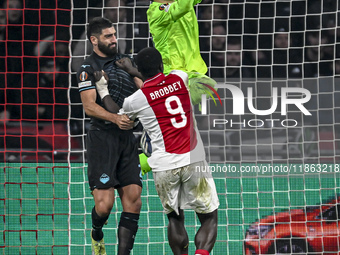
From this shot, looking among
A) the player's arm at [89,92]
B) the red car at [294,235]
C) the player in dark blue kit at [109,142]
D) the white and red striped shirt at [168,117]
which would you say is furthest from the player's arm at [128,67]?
the red car at [294,235]

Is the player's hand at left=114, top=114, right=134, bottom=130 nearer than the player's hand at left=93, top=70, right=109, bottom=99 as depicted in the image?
Yes

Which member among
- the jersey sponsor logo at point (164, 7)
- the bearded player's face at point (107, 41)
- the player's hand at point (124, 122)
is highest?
the jersey sponsor logo at point (164, 7)

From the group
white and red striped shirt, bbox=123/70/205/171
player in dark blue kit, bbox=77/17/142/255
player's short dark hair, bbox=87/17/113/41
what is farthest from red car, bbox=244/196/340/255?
player's short dark hair, bbox=87/17/113/41

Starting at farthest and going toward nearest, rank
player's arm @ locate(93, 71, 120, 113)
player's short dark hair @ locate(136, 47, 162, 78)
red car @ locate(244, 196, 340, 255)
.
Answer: red car @ locate(244, 196, 340, 255) → player's arm @ locate(93, 71, 120, 113) → player's short dark hair @ locate(136, 47, 162, 78)

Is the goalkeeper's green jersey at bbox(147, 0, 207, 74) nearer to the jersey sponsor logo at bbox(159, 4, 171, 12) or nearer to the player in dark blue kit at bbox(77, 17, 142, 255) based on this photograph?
the jersey sponsor logo at bbox(159, 4, 171, 12)

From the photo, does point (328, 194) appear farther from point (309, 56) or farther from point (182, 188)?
point (182, 188)

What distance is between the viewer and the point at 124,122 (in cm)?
496

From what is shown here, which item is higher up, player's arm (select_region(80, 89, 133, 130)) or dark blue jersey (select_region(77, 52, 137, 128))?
dark blue jersey (select_region(77, 52, 137, 128))

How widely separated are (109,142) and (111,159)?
0.14 m

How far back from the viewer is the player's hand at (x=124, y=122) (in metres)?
4.94

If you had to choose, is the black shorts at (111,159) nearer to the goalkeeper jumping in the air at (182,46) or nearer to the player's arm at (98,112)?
the player's arm at (98,112)

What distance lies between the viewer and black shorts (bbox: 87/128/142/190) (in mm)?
5219

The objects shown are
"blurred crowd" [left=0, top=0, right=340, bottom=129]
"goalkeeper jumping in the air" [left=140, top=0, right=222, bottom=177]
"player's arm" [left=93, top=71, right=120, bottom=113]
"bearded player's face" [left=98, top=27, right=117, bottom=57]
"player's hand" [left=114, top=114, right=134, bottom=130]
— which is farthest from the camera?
"blurred crowd" [left=0, top=0, right=340, bottom=129]

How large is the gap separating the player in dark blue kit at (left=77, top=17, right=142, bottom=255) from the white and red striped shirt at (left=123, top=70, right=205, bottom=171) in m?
0.48
